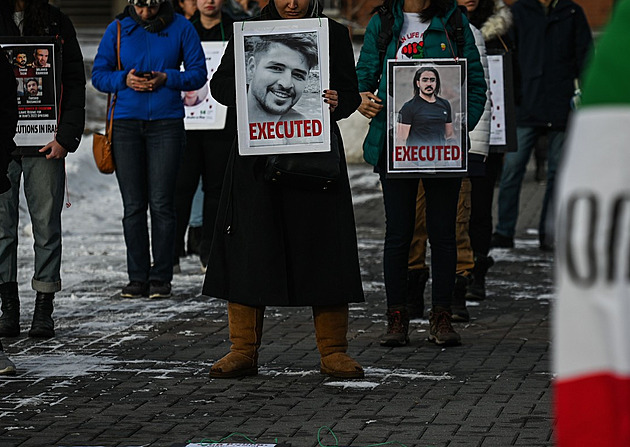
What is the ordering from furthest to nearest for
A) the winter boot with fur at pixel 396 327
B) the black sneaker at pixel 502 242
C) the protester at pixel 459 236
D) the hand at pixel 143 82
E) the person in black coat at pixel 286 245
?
1. the black sneaker at pixel 502 242
2. the hand at pixel 143 82
3. the protester at pixel 459 236
4. the winter boot with fur at pixel 396 327
5. the person in black coat at pixel 286 245

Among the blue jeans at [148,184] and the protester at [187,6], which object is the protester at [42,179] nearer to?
the blue jeans at [148,184]

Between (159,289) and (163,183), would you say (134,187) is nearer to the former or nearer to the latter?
(163,183)

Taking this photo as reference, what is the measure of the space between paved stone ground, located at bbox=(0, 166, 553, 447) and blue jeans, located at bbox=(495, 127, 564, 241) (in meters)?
2.16

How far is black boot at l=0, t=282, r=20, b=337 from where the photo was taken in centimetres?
764

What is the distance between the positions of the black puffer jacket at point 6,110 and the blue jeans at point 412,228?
6.70 ft

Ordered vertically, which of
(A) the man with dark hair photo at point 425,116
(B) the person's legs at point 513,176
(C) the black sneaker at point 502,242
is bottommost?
(C) the black sneaker at point 502,242

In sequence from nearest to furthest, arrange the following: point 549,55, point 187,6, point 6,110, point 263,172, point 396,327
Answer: point 6,110
point 263,172
point 396,327
point 187,6
point 549,55

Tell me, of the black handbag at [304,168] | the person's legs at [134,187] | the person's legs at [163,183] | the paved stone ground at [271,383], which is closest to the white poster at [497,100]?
the paved stone ground at [271,383]

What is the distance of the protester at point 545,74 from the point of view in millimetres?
11266

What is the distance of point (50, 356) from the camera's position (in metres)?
7.11

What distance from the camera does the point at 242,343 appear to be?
657cm

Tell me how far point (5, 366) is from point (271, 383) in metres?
1.26

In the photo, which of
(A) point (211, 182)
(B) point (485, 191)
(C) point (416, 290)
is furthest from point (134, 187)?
(B) point (485, 191)

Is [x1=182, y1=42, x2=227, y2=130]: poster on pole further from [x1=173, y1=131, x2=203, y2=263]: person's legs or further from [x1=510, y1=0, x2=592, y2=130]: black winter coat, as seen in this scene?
[x1=510, y1=0, x2=592, y2=130]: black winter coat
